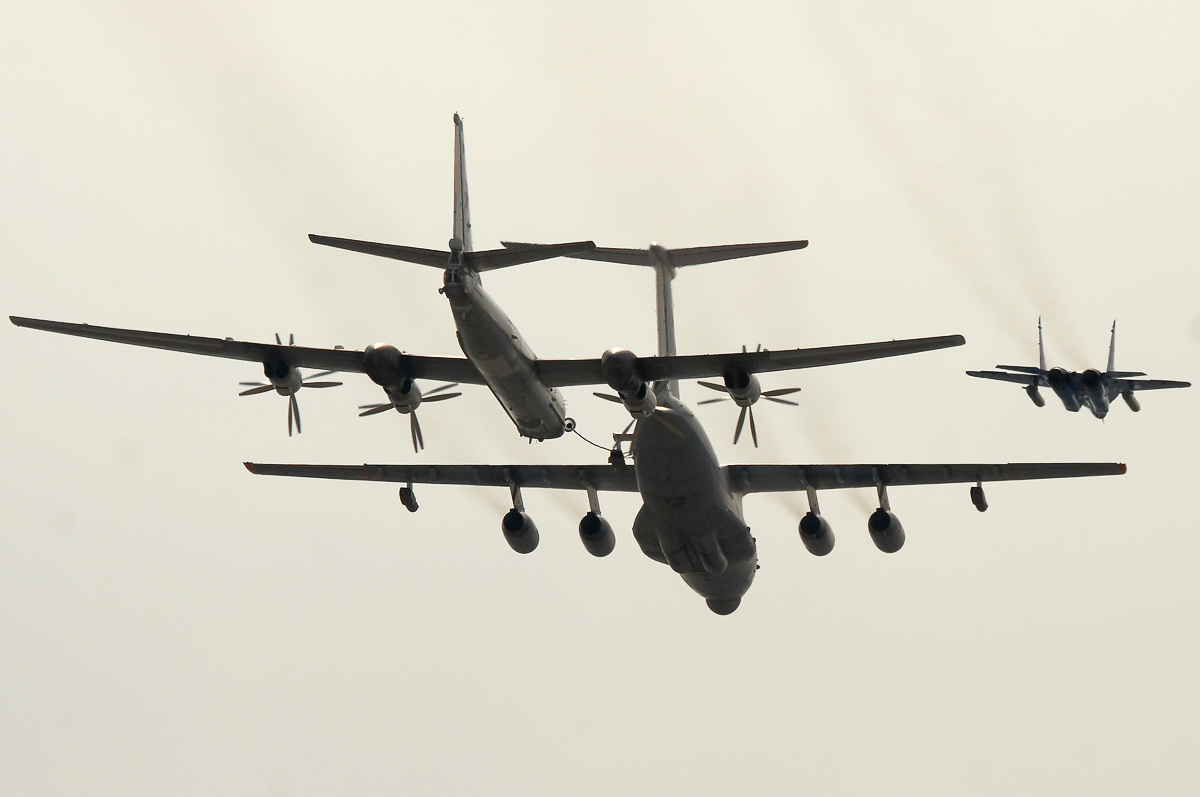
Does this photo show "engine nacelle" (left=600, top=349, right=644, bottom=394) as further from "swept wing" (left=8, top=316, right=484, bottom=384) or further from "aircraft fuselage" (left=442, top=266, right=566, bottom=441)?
"swept wing" (left=8, top=316, right=484, bottom=384)

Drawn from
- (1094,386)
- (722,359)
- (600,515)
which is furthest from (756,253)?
(1094,386)

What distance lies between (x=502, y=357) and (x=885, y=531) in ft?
46.0

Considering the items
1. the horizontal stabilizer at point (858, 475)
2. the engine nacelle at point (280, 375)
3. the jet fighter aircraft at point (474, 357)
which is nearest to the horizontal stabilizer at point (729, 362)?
the jet fighter aircraft at point (474, 357)

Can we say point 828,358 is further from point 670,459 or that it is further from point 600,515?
point 600,515

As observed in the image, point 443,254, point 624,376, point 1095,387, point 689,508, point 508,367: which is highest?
point 443,254

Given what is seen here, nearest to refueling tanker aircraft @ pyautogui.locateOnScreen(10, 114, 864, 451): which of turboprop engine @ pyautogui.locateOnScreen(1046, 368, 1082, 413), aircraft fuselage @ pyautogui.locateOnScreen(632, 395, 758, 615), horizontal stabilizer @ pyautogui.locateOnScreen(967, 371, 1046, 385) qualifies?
aircraft fuselage @ pyautogui.locateOnScreen(632, 395, 758, 615)

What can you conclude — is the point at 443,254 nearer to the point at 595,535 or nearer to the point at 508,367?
the point at 508,367

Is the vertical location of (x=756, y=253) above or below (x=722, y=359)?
above

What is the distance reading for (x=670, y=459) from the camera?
34.8 m

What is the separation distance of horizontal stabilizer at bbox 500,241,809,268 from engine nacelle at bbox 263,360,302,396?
6.08m

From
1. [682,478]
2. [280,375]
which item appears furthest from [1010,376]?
[280,375]

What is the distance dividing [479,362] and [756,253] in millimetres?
8429

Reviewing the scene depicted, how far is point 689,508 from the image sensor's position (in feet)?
121

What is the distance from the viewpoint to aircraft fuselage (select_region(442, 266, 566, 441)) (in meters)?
30.6
